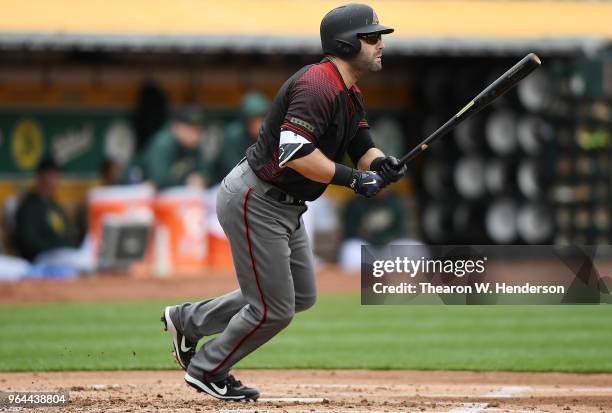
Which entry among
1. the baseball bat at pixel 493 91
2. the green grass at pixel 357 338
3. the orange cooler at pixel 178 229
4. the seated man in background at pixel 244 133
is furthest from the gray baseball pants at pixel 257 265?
the orange cooler at pixel 178 229

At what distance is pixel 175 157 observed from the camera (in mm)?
14383

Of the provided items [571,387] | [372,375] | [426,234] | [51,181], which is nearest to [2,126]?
[51,181]

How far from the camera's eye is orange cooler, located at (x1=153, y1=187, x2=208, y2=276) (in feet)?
47.1

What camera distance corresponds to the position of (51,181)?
1419cm

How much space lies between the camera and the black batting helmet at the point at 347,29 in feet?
20.4

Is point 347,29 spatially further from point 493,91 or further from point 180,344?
point 180,344

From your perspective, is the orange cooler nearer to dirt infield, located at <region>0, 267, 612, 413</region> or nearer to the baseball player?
dirt infield, located at <region>0, 267, 612, 413</region>

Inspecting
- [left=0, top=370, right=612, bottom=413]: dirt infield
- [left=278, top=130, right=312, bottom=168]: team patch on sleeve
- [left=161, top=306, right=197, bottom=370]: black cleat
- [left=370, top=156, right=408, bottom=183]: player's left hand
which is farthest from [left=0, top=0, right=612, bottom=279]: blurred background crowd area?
[left=278, top=130, right=312, bottom=168]: team patch on sleeve

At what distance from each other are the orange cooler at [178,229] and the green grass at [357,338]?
7.11 ft

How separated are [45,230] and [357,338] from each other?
5.15 metres

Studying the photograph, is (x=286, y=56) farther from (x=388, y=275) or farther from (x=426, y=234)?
(x=388, y=275)

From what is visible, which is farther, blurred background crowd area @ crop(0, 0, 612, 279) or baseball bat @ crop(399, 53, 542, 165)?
blurred background crowd area @ crop(0, 0, 612, 279)

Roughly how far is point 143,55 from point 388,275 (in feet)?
31.8

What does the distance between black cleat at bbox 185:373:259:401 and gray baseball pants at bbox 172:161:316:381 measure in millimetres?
34
